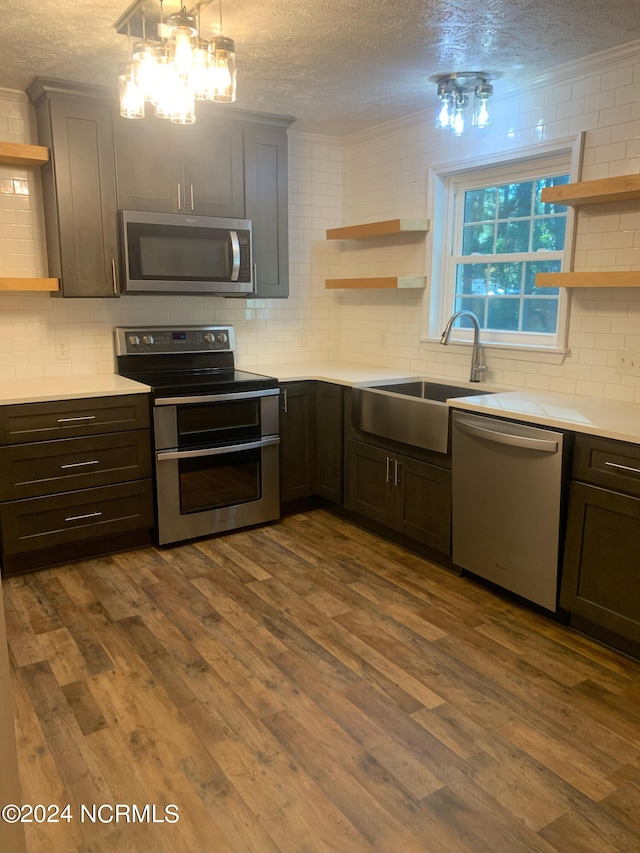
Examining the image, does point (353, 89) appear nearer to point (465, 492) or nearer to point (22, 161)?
point (22, 161)

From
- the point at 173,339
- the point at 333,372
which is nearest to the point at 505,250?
the point at 333,372

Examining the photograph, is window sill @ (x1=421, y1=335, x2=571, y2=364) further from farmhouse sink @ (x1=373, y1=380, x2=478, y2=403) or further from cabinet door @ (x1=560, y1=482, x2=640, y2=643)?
cabinet door @ (x1=560, y1=482, x2=640, y2=643)

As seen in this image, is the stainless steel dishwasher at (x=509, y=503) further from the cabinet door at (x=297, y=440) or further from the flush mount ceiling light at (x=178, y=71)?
the flush mount ceiling light at (x=178, y=71)

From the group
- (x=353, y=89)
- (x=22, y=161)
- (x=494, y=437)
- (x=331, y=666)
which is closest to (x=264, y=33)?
(x=353, y=89)

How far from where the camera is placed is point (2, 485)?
308cm

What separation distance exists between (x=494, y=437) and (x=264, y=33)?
194cm


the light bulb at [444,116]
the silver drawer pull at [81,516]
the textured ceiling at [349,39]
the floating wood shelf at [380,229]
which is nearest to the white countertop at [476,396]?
the silver drawer pull at [81,516]

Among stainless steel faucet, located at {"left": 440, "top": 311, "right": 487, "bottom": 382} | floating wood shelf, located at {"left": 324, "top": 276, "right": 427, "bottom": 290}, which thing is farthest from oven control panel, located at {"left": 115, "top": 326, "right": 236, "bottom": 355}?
stainless steel faucet, located at {"left": 440, "top": 311, "right": 487, "bottom": 382}

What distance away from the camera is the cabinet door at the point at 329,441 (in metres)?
3.85

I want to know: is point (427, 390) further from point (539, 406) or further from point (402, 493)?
point (539, 406)

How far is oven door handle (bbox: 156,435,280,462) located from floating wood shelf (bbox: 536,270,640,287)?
1.70 m

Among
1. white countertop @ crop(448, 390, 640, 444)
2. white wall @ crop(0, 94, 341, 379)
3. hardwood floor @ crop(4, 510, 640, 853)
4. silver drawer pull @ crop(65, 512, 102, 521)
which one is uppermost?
white wall @ crop(0, 94, 341, 379)

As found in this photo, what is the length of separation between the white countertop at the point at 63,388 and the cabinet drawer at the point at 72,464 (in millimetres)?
218

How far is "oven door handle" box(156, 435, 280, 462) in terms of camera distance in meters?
3.44
